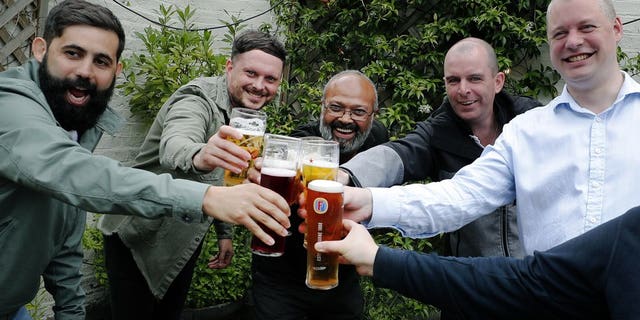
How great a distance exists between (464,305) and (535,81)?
343 cm

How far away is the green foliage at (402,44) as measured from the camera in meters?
4.24

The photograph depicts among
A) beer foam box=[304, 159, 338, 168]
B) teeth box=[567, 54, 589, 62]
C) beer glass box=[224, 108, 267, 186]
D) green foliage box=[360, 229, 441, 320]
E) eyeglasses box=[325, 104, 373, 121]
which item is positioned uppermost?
teeth box=[567, 54, 589, 62]

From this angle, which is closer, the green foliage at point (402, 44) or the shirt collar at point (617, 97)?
the shirt collar at point (617, 97)

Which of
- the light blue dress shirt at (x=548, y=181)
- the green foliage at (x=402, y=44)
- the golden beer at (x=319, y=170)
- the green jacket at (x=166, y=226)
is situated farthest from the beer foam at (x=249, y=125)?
the green foliage at (x=402, y=44)

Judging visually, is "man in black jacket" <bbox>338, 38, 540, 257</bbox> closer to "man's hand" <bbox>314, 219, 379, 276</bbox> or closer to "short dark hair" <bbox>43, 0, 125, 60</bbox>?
"man's hand" <bbox>314, 219, 379, 276</bbox>

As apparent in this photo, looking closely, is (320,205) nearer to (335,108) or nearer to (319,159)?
(319,159)

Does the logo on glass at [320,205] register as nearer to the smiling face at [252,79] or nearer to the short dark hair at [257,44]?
the smiling face at [252,79]

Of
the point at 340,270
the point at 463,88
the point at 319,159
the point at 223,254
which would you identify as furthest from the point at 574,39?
the point at 223,254

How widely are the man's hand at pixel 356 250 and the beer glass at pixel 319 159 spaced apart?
21 cm

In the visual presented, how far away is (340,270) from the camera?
92.6 inches

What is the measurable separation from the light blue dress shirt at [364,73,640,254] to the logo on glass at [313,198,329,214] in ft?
1.31

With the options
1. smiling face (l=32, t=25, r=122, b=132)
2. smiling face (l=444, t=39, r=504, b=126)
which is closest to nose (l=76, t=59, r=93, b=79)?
smiling face (l=32, t=25, r=122, b=132)

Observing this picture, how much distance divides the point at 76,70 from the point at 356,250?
1.39 m

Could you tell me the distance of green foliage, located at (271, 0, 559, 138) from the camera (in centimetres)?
424
